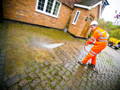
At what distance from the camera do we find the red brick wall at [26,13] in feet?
18.6

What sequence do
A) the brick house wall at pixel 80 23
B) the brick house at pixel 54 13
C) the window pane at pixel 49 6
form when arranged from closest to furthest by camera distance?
the brick house at pixel 54 13
the window pane at pixel 49 6
the brick house wall at pixel 80 23

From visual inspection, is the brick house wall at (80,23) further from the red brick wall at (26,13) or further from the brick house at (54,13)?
the red brick wall at (26,13)

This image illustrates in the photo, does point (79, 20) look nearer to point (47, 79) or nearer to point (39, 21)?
point (39, 21)

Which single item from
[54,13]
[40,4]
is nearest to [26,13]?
[40,4]

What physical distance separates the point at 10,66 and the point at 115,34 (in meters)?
23.8

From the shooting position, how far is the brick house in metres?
5.98

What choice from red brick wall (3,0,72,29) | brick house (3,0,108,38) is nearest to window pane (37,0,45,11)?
brick house (3,0,108,38)

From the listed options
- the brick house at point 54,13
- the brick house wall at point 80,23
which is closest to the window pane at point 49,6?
the brick house at point 54,13

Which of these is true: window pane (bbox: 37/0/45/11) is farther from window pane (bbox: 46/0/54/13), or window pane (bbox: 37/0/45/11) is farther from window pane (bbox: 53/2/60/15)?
window pane (bbox: 53/2/60/15)

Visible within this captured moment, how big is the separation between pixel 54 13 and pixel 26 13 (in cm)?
336

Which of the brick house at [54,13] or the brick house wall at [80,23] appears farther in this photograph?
the brick house wall at [80,23]

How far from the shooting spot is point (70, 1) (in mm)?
8820

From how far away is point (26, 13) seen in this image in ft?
21.5

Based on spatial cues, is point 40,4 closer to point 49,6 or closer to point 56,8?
point 49,6
